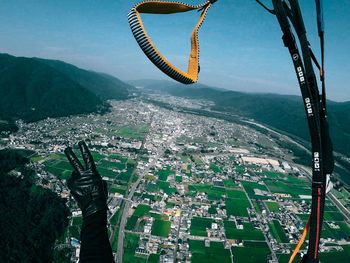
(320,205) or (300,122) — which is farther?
(300,122)

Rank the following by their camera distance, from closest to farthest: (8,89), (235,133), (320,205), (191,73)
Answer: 1. (320,205)
2. (191,73)
3. (235,133)
4. (8,89)

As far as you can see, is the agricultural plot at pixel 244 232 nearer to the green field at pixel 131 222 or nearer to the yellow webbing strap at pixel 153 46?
the green field at pixel 131 222

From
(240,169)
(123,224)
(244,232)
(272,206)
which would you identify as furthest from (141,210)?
(240,169)

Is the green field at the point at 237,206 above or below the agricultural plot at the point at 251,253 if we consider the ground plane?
above

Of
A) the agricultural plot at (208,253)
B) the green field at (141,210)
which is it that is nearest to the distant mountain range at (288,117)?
the agricultural plot at (208,253)

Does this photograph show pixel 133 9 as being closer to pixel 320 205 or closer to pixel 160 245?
pixel 320 205

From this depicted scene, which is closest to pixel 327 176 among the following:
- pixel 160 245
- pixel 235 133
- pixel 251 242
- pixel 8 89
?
pixel 160 245
